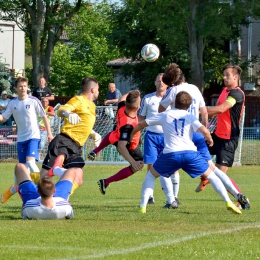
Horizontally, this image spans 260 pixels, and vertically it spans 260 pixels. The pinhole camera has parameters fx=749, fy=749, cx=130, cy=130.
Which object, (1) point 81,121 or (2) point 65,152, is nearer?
(2) point 65,152

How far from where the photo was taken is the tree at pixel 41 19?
39.6 metres

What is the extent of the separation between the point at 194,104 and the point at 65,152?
192 centimetres

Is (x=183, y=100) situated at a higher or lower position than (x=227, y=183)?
higher

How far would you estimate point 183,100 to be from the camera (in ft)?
30.9

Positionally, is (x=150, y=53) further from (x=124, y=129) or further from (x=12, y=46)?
(x=12, y=46)

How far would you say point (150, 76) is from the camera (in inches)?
1721

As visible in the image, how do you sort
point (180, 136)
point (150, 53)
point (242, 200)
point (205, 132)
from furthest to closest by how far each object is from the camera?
point (150, 53) → point (242, 200) → point (180, 136) → point (205, 132)

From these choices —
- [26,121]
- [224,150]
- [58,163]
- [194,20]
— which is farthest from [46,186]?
[194,20]

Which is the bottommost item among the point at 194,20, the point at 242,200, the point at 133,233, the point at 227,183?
the point at 133,233

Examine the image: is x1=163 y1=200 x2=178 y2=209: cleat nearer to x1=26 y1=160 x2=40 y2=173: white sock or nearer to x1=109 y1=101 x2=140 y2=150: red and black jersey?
x1=109 y1=101 x2=140 y2=150: red and black jersey

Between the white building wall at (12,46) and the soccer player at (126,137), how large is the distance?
3929 centimetres

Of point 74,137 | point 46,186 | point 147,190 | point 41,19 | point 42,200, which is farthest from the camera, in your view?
point 41,19

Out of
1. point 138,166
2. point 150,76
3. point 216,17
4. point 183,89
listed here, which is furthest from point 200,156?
point 150,76

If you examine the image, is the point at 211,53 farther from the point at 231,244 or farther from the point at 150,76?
the point at 231,244
